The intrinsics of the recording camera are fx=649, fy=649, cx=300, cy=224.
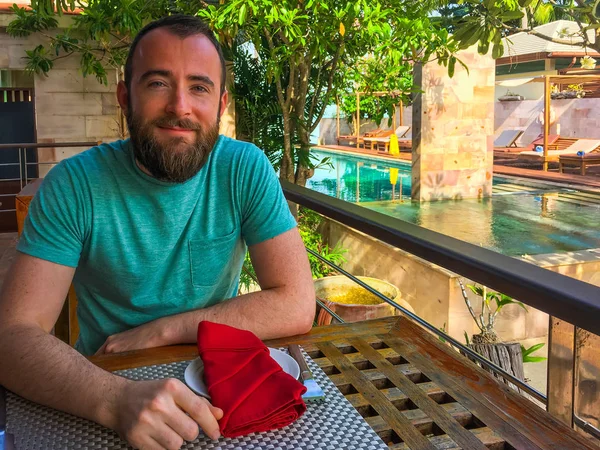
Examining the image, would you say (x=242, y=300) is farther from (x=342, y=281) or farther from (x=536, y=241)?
(x=536, y=241)

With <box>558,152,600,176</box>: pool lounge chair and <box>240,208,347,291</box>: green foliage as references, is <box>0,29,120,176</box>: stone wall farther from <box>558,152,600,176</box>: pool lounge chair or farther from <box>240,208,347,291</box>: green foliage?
<box>558,152,600,176</box>: pool lounge chair

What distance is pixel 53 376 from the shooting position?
3.47 feet

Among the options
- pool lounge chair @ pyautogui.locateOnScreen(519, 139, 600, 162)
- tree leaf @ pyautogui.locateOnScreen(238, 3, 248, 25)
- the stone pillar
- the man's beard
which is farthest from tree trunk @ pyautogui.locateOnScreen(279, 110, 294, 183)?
pool lounge chair @ pyautogui.locateOnScreen(519, 139, 600, 162)

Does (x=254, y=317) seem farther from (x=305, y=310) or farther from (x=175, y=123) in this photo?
(x=175, y=123)

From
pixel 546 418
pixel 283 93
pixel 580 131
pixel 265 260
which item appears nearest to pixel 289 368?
pixel 546 418

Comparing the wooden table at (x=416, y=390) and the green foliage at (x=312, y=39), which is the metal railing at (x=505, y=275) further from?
the green foliage at (x=312, y=39)

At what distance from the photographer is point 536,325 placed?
5918 millimetres

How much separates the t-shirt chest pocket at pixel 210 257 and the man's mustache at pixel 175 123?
0.27 metres

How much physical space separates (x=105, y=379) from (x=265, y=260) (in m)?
0.59

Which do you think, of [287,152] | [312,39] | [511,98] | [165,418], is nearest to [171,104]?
[165,418]

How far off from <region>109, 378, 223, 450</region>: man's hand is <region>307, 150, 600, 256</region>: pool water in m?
6.20

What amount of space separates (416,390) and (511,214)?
9.11 metres

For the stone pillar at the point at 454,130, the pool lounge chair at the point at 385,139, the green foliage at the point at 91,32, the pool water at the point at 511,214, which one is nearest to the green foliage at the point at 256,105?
the green foliage at the point at 91,32

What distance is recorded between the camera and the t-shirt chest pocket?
1.52m
